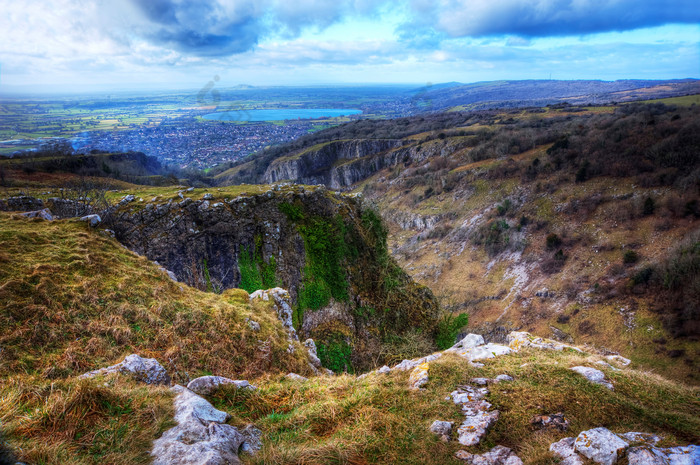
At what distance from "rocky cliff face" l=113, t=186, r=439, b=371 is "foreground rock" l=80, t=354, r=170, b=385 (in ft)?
46.2

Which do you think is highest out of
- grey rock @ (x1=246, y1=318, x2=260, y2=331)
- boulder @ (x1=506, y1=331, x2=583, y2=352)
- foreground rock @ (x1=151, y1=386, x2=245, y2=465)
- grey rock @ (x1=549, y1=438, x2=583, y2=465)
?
foreground rock @ (x1=151, y1=386, x2=245, y2=465)

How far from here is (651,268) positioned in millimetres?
30250

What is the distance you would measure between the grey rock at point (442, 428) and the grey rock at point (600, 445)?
1.75 meters

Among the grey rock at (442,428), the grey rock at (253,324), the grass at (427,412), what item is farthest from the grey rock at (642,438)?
the grey rock at (253,324)

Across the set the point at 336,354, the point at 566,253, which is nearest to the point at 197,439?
the point at 336,354

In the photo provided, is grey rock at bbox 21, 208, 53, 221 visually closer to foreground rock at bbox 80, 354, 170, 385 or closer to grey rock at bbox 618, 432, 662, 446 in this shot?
foreground rock at bbox 80, 354, 170, 385

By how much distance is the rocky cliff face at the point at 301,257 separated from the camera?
19656 millimetres

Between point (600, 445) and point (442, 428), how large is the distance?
84.8 inches

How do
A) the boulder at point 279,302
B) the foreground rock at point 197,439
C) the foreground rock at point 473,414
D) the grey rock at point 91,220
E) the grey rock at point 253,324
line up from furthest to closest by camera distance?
the boulder at point 279,302, the grey rock at point 91,220, the grey rock at point 253,324, the foreground rock at point 473,414, the foreground rock at point 197,439

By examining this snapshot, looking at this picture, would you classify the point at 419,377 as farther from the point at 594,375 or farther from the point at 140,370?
the point at 140,370

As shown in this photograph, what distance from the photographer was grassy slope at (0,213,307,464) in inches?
154

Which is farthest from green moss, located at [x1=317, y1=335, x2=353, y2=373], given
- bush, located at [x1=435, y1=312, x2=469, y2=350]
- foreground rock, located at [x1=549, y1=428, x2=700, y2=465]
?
foreground rock, located at [x1=549, y1=428, x2=700, y2=465]

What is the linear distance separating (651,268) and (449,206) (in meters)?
36.7

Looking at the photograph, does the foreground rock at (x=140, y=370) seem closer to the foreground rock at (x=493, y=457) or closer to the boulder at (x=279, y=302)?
the foreground rock at (x=493, y=457)
